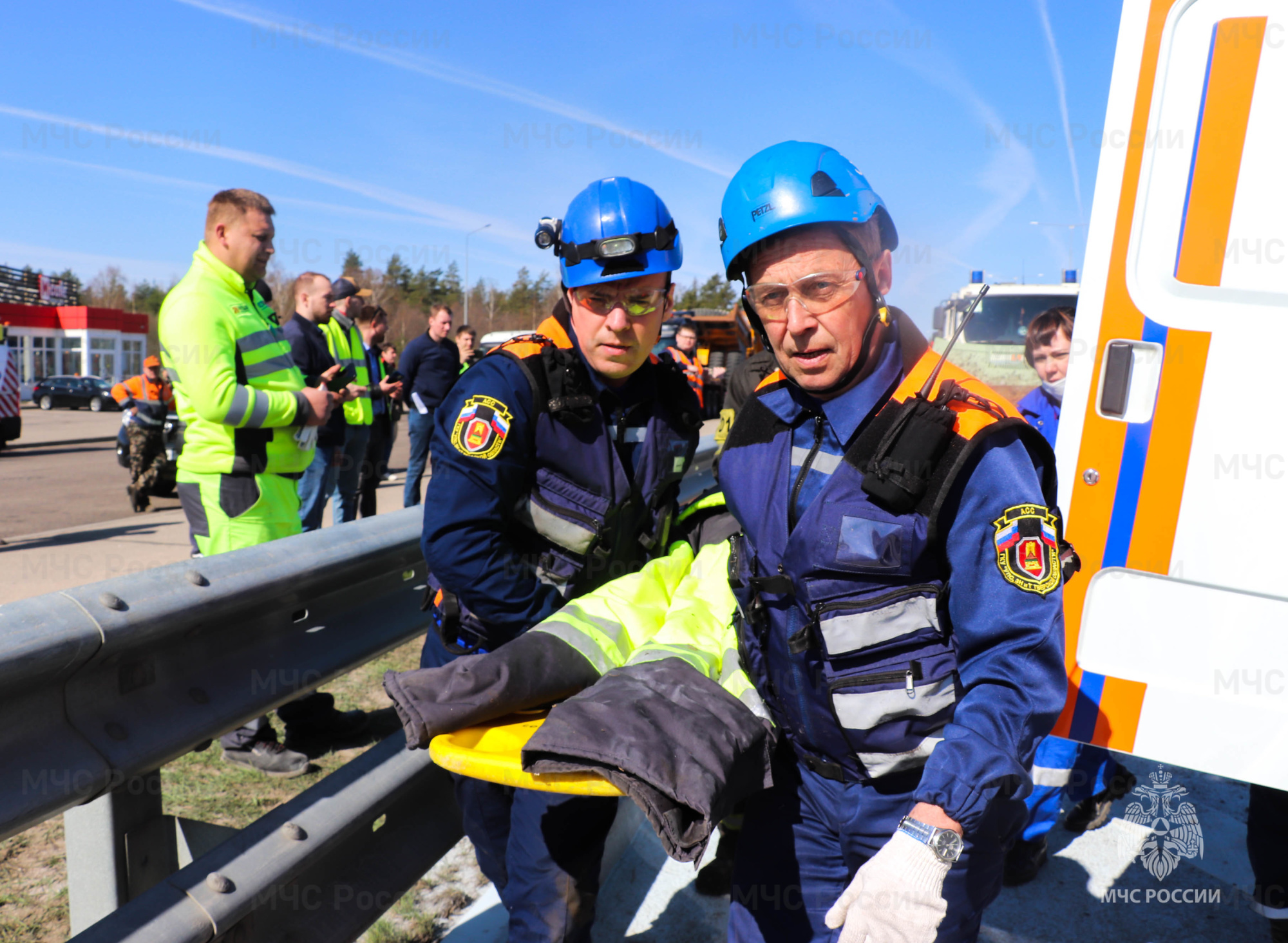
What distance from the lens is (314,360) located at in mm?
6301

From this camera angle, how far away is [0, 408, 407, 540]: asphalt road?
1057 cm

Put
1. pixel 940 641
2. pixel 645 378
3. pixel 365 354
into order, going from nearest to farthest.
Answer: pixel 940 641, pixel 645 378, pixel 365 354

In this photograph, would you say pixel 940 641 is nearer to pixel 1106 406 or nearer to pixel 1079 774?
pixel 1106 406

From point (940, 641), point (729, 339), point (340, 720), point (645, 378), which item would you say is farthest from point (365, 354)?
point (729, 339)

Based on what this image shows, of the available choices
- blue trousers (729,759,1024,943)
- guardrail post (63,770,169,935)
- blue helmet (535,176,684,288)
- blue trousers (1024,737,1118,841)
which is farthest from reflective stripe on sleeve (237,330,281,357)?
blue trousers (1024,737,1118,841)

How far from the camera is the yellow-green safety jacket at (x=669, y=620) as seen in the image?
1.90 metres

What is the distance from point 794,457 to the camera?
1865 millimetres

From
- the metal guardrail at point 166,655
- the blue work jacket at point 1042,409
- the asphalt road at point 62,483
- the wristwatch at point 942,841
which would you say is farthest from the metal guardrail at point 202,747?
the asphalt road at point 62,483

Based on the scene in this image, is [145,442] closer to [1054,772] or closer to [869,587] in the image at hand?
[1054,772]

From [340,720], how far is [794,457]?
2899 millimetres

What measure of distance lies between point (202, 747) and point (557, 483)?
40.4 inches

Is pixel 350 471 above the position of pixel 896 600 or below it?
below

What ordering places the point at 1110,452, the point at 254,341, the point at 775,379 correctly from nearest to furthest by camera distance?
the point at 775,379 → the point at 1110,452 → the point at 254,341

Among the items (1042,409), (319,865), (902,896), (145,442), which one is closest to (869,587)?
(902,896)
